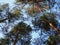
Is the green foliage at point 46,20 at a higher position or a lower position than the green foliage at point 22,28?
higher

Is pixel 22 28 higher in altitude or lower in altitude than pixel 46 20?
lower

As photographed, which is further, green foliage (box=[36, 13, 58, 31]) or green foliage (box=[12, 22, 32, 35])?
green foliage (box=[12, 22, 32, 35])

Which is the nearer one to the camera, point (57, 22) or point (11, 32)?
point (57, 22)

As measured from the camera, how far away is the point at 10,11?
331 inches

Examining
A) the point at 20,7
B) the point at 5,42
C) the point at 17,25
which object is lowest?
the point at 5,42

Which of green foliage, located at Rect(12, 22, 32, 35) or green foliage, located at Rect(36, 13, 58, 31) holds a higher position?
green foliage, located at Rect(36, 13, 58, 31)

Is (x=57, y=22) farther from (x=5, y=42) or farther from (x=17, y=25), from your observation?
(x=5, y=42)

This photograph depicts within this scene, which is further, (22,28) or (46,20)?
(22,28)

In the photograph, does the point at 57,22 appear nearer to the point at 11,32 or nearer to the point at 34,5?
the point at 34,5

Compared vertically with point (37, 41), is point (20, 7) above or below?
above

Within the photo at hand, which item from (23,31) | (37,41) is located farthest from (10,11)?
(37,41)

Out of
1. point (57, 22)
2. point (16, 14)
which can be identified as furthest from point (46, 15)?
point (16, 14)

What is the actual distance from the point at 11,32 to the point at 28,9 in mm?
965

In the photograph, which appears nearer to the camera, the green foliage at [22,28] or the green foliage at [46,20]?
the green foliage at [46,20]
